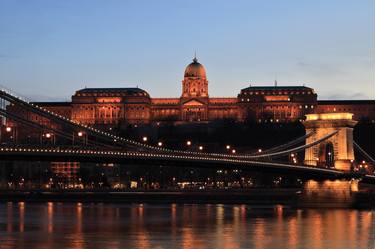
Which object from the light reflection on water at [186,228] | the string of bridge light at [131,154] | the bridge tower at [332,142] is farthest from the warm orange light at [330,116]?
the light reflection on water at [186,228]

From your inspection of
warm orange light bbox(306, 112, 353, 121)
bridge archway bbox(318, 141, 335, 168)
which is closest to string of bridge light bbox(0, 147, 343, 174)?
bridge archway bbox(318, 141, 335, 168)

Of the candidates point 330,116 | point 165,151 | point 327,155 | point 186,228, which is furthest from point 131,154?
point 327,155

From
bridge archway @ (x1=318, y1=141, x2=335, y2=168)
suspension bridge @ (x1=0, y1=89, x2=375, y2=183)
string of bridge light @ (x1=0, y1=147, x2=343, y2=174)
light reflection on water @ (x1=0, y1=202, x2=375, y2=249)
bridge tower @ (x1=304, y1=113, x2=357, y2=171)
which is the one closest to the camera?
light reflection on water @ (x1=0, y1=202, x2=375, y2=249)

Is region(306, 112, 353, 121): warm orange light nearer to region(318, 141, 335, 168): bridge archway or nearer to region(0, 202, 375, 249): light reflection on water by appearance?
region(318, 141, 335, 168): bridge archway

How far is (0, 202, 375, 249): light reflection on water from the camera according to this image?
164 feet

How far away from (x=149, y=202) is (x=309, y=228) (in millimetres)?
37666

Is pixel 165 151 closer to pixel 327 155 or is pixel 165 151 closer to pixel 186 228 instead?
pixel 186 228

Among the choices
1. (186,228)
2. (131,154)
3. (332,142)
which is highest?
(332,142)

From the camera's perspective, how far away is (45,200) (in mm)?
98562

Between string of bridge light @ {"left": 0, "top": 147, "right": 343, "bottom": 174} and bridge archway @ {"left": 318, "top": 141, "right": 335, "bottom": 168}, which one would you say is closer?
string of bridge light @ {"left": 0, "top": 147, "right": 343, "bottom": 174}

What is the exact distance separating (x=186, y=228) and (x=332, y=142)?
1297 inches

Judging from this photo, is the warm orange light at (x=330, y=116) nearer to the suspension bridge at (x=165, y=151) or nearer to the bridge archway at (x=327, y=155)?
the suspension bridge at (x=165, y=151)

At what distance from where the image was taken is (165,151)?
2677 inches

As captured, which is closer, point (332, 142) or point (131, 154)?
point (131, 154)
